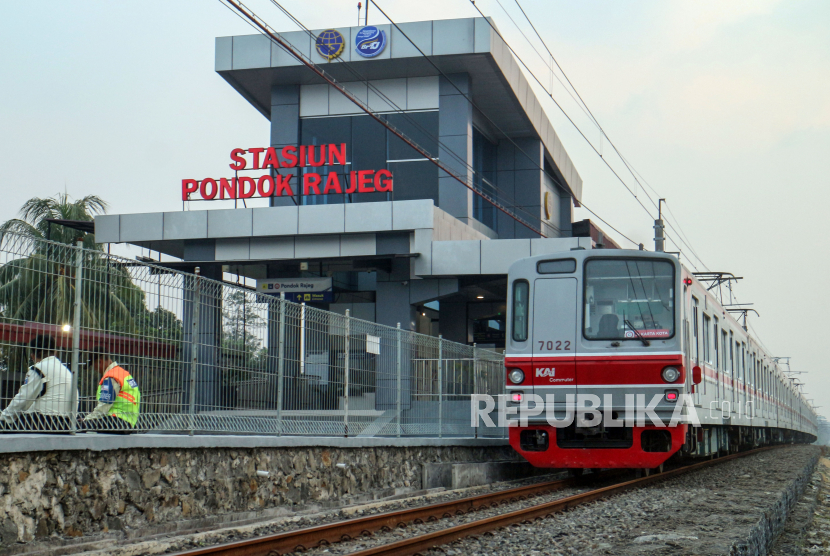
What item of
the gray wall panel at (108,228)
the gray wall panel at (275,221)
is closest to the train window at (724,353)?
the gray wall panel at (275,221)

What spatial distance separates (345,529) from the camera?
8062mm

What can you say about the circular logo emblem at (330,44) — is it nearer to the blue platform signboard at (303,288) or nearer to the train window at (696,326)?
the blue platform signboard at (303,288)

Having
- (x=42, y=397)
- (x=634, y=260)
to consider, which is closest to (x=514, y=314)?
(x=634, y=260)

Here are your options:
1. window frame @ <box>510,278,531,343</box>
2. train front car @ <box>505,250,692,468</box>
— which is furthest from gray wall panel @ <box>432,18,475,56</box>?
train front car @ <box>505,250,692,468</box>

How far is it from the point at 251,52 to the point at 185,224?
6631 millimetres

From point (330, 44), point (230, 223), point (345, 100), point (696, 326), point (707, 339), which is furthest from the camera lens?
point (345, 100)

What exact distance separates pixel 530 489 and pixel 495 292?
1714 cm

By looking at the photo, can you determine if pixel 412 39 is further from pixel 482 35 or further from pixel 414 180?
pixel 414 180

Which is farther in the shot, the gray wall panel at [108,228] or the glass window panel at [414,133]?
the glass window panel at [414,133]

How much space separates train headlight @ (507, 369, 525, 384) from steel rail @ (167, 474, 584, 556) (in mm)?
1686

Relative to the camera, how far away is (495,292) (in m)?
29.1

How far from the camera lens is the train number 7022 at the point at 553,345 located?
12.9 meters

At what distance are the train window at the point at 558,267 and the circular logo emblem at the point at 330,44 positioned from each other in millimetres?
16895

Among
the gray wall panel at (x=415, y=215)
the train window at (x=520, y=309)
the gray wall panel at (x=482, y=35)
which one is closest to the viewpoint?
the train window at (x=520, y=309)
